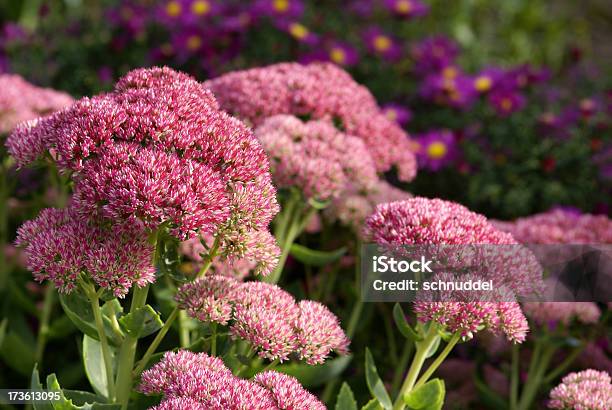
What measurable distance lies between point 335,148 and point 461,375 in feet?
2.86

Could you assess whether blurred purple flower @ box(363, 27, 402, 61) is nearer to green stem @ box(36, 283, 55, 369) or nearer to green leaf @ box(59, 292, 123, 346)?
green stem @ box(36, 283, 55, 369)

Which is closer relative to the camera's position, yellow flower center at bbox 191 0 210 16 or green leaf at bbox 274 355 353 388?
green leaf at bbox 274 355 353 388

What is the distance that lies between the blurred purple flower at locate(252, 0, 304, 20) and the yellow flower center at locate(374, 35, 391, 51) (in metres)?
0.48

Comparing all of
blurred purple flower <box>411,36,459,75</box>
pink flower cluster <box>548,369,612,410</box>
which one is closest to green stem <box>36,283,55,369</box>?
pink flower cluster <box>548,369,612,410</box>

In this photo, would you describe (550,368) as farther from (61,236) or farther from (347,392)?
(61,236)

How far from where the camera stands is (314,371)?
2125 millimetres

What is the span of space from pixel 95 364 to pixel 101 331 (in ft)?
0.86

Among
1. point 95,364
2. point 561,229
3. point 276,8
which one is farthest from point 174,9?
point 95,364

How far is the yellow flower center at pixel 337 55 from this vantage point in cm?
381

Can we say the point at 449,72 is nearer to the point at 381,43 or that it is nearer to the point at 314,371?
the point at 381,43

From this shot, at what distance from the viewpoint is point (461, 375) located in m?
2.56

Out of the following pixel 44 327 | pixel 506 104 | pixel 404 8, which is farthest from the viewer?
pixel 404 8

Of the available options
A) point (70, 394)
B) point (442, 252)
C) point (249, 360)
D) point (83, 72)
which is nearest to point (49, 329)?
point (70, 394)

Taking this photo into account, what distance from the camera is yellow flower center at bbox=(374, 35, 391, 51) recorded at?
407cm
